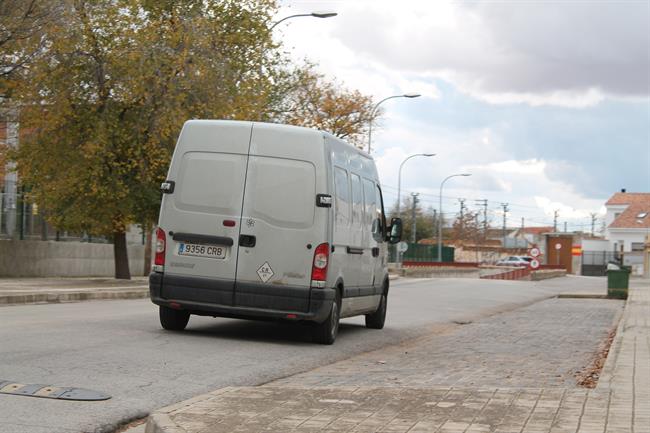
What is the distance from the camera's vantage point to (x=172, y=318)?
14.4m

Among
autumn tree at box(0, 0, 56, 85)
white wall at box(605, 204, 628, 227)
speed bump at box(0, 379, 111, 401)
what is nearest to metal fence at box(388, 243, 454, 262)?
white wall at box(605, 204, 628, 227)

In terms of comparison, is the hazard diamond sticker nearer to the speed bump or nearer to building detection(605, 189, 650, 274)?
the speed bump

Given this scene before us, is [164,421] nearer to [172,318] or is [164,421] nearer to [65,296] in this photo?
[172,318]

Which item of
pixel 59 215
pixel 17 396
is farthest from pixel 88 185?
pixel 17 396

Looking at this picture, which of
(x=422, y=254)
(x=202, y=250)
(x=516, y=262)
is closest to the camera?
(x=202, y=250)

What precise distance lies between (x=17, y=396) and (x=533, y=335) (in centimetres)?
1108

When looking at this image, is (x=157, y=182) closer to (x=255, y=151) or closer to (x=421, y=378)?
(x=255, y=151)

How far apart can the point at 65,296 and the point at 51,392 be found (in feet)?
49.2

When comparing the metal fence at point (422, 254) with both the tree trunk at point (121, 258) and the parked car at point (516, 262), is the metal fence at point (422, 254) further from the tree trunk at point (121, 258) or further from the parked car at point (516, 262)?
the tree trunk at point (121, 258)

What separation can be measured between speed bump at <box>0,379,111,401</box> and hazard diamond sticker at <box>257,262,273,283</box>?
16.1ft

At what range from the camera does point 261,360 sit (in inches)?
461

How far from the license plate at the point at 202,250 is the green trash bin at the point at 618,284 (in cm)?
2547

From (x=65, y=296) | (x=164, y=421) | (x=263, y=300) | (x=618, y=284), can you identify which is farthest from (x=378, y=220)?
(x=618, y=284)

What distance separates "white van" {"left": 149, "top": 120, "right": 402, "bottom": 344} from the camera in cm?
1339
